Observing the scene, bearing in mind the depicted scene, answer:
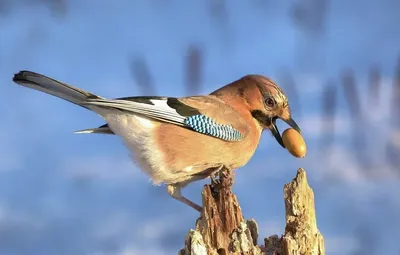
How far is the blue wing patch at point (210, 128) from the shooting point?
7258mm

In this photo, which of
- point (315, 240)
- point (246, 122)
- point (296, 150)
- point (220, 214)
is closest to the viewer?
point (315, 240)

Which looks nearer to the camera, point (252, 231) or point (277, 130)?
point (252, 231)

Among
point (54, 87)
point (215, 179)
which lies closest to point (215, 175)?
point (215, 179)

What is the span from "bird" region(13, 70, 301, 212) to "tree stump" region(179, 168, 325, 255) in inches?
35.3

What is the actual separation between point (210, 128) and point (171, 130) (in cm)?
44

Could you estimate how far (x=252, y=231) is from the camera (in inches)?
234

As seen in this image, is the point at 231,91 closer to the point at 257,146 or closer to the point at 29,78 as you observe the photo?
the point at 257,146

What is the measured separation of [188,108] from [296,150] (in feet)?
4.30

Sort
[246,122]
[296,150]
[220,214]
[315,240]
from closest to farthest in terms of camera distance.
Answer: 1. [315,240]
2. [220,214]
3. [296,150]
4. [246,122]

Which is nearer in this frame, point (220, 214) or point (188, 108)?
point (220, 214)

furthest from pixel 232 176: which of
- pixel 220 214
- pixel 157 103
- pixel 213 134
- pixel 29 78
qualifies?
pixel 29 78

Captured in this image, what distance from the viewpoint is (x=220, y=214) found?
6.11 meters

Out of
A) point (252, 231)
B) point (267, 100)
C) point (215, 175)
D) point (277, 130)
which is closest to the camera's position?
point (252, 231)

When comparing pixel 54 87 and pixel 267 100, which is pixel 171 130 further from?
pixel 54 87
